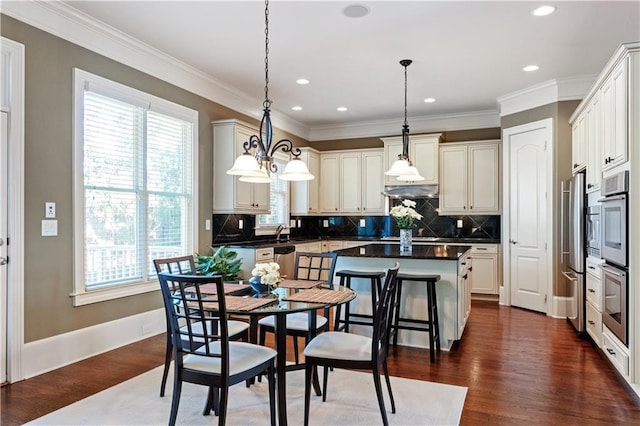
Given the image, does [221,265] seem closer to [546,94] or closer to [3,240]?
[3,240]

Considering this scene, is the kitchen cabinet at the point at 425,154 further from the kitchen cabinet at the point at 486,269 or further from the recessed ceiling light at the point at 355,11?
the recessed ceiling light at the point at 355,11

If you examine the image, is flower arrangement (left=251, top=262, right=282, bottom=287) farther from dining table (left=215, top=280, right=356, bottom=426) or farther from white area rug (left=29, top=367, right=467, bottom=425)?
white area rug (left=29, top=367, right=467, bottom=425)

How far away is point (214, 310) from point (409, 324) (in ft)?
7.90

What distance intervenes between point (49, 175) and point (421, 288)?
3.36 m

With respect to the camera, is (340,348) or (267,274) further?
(267,274)

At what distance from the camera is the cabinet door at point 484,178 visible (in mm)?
6371

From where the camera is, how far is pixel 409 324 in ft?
13.2

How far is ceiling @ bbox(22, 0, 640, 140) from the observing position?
132 inches

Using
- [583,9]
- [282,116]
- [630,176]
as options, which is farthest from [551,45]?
[282,116]

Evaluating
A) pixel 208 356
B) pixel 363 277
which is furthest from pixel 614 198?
pixel 208 356

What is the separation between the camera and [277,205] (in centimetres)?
692

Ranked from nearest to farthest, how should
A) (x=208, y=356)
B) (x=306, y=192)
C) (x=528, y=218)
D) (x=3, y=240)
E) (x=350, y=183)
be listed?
1. (x=208, y=356)
2. (x=3, y=240)
3. (x=528, y=218)
4. (x=306, y=192)
5. (x=350, y=183)

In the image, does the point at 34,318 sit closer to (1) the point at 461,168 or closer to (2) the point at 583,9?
(2) the point at 583,9

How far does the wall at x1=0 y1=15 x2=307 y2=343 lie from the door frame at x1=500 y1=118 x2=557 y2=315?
16.5ft
